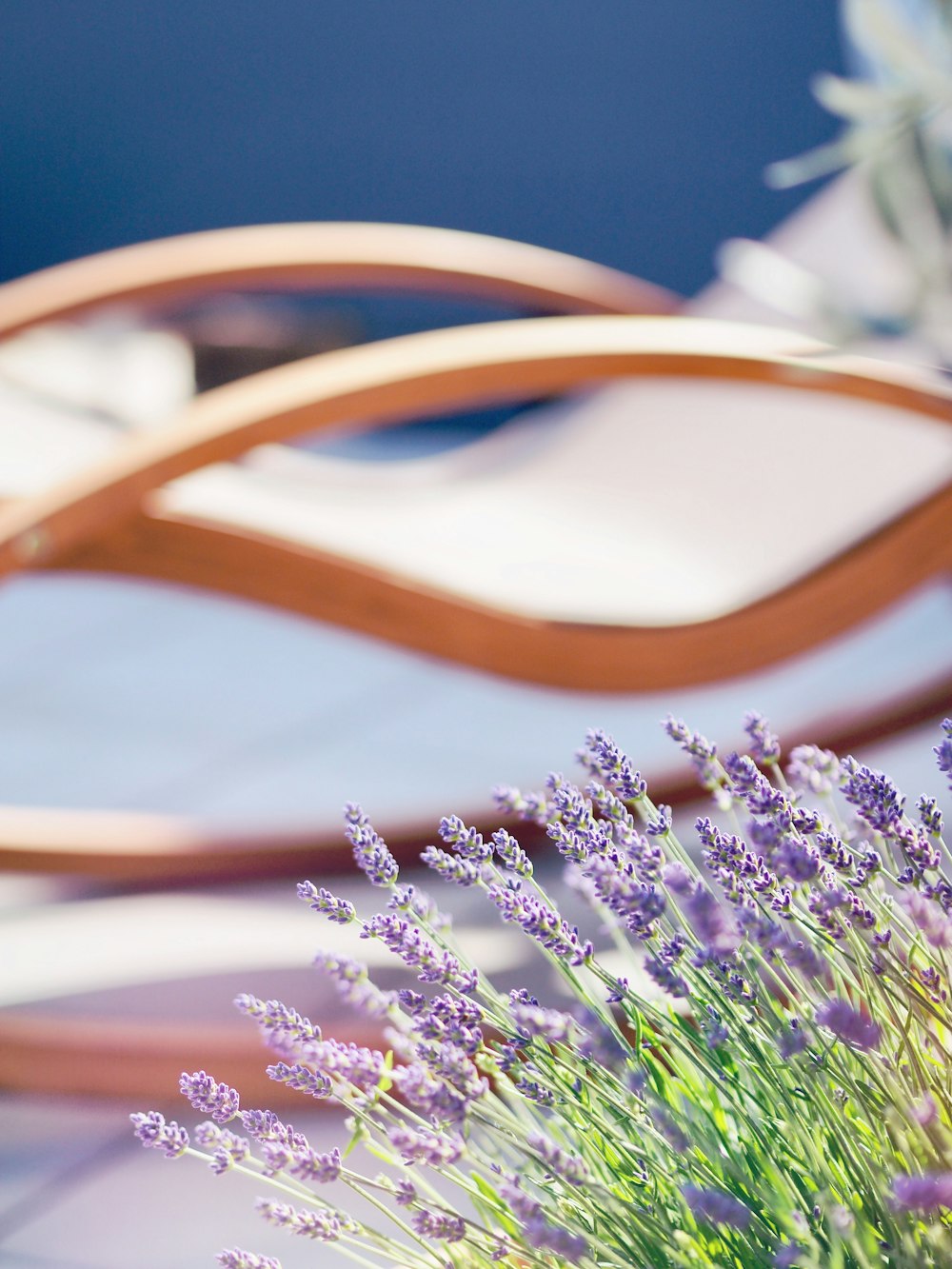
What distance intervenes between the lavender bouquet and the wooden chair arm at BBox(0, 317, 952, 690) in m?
0.69

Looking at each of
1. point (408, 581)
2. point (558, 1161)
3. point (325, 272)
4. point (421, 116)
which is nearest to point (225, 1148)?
point (558, 1161)

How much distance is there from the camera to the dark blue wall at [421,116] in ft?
15.5

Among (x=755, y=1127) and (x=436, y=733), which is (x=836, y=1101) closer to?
(x=755, y=1127)

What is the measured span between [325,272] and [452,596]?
3.14 feet

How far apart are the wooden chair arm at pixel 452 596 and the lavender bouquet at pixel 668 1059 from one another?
0.69 meters

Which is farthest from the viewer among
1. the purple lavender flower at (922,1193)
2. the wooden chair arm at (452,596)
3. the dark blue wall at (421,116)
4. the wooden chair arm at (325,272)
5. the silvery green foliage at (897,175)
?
the dark blue wall at (421,116)

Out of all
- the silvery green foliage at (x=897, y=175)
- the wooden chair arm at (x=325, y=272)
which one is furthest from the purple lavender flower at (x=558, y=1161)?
the wooden chair arm at (x=325, y=272)

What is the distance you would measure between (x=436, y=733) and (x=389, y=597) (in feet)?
3.71

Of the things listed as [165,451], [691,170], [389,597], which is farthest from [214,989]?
[691,170]

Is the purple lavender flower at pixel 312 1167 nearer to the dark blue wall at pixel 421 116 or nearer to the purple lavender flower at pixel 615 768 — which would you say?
the purple lavender flower at pixel 615 768

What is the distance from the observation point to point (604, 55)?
4.76 metres

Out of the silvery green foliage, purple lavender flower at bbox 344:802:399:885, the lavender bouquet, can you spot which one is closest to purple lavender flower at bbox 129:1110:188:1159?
the lavender bouquet

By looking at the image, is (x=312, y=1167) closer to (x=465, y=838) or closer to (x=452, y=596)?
(x=465, y=838)

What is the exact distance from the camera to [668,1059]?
0.57 meters
